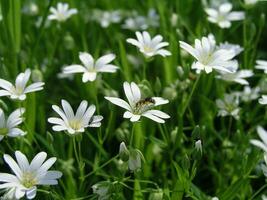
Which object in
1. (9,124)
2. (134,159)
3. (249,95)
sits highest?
(9,124)

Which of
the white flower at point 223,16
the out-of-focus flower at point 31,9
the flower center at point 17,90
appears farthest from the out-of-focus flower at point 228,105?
the out-of-focus flower at point 31,9

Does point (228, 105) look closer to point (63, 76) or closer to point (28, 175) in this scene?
point (63, 76)

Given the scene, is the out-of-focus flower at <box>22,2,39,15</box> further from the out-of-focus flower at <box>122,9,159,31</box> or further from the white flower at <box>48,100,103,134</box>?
the white flower at <box>48,100,103,134</box>

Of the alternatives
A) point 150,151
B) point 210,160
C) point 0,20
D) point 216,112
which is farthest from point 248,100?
point 0,20

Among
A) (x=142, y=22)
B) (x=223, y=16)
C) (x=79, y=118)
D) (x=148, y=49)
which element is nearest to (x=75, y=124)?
(x=79, y=118)

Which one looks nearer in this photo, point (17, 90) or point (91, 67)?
point (17, 90)

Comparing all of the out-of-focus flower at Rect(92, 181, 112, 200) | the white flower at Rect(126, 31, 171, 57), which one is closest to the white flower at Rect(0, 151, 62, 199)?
the out-of-focus flower at Rect(92, 181, 112, 200)

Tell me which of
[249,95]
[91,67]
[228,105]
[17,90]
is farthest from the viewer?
[249,95]
